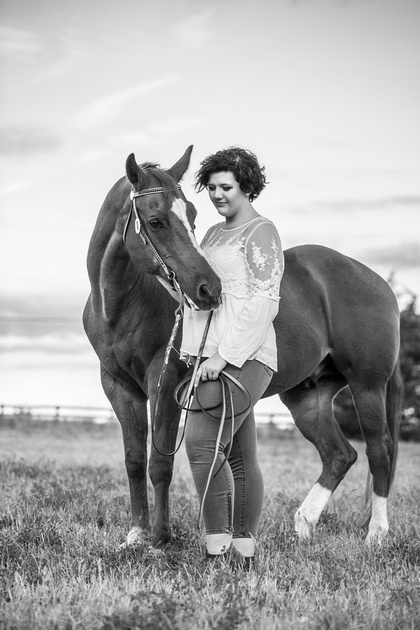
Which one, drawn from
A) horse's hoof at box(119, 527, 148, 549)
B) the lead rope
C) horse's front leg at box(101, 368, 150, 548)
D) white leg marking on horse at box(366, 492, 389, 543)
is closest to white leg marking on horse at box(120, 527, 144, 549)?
horse's hoof at box(119, 527, 148, 549)

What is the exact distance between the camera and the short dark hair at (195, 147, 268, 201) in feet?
13.1

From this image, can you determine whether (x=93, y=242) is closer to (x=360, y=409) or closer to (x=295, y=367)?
(x=295, y=367)

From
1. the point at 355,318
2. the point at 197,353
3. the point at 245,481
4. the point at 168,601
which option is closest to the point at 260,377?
the point at 197,353

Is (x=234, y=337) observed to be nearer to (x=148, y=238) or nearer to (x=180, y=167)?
(x=148, y=238)

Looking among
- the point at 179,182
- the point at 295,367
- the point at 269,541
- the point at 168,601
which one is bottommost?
the point at 269,541

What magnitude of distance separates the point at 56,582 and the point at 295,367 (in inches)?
99.6

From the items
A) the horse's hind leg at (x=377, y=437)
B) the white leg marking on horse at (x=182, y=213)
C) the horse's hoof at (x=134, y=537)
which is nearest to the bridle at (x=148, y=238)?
the white leg marking on horse at (x=182, y=213)

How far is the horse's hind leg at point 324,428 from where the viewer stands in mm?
6090

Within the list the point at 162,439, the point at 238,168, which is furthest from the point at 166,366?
the point at 238,168

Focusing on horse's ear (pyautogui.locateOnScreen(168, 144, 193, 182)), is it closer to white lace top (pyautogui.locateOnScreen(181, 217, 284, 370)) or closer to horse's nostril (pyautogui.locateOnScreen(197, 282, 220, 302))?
white lace top (pyautogui.locateOnScreen(181, 217, 284, 370))

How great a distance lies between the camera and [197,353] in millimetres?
3906

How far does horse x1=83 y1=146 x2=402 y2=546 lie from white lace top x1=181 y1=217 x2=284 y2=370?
0.29 feet

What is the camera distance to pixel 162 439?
479cm

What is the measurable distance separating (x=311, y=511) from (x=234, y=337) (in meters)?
2.56
